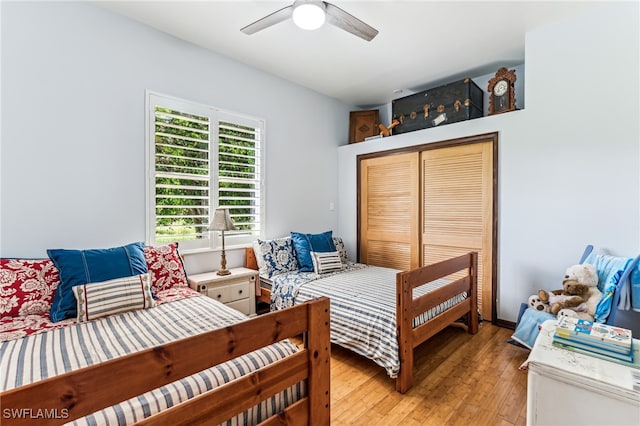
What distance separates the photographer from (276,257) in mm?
3244

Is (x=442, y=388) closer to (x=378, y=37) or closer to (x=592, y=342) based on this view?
(x=592, y=342)

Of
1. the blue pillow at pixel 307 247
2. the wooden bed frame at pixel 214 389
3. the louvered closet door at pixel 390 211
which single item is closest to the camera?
the wooden bed frame at pixel 214 389

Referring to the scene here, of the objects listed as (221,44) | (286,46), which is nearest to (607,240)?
(286,46)

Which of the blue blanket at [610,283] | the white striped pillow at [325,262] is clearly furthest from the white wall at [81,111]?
the blue blanket at [610,283]

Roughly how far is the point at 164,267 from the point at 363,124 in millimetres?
3204

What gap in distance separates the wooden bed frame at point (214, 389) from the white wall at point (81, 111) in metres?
1.97

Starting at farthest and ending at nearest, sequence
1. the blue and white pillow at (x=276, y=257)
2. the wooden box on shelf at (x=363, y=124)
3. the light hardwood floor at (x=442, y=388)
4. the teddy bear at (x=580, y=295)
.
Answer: the wooden box on shelf at (x=363, y=124) → the blue and white pillow at (x=276, y=257) → the teddy bear at (x=580, y=295) → the light hardwood floor at (x=442, y=388)

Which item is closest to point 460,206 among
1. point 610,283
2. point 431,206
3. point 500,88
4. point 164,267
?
point 431,206

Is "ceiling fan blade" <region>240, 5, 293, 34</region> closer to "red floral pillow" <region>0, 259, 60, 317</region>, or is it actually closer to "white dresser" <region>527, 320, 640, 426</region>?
"red floral pillow" <region>0, 259, 60, 317</region>

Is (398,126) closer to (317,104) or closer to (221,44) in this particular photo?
(317,104)

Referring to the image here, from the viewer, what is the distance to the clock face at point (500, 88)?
3035mm

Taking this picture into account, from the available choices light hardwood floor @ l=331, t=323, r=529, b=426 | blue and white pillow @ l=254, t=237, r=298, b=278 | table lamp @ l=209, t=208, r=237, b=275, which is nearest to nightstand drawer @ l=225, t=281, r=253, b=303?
table lamp @ l=209, t=208, r=237, b=275

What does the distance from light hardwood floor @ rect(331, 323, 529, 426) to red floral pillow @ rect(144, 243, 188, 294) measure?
4.76 feet

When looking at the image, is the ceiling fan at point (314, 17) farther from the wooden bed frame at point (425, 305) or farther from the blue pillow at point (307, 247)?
the blue pillow at point (307, 247)
